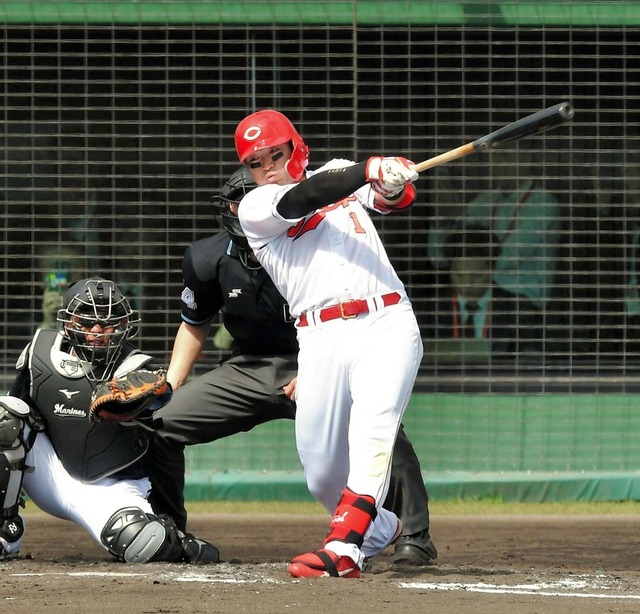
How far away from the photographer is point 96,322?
202 inches

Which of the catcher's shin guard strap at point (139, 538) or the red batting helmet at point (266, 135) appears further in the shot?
the catcher's shin guard strap at point (139, 538)

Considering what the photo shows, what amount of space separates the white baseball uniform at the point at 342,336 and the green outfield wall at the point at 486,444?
2.96 m

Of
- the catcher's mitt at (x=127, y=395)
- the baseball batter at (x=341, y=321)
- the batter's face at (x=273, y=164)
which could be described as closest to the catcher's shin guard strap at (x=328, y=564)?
the baseball batter at (x=341, y=321)

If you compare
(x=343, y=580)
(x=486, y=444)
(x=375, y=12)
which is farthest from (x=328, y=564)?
(x=375, y=12)

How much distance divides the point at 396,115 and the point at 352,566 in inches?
159

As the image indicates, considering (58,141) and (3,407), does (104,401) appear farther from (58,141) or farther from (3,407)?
(58,141)

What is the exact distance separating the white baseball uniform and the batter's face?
16 cm

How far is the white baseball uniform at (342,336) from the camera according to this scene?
4.43 meters

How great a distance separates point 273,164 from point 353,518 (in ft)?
4.25

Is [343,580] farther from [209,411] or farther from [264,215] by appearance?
[209,411]

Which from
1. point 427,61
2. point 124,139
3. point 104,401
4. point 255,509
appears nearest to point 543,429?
point 255,509

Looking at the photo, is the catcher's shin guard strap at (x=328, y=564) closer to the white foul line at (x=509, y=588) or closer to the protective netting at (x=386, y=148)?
the white foul line at (x=509, y=588)

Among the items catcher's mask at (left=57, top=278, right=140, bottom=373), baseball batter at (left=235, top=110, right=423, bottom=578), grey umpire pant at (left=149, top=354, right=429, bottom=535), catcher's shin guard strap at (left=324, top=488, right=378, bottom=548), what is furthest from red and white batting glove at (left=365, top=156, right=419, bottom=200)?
grey umpire pant at (left=149, top=354, right=429, bottom=535)

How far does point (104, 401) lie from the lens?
195 inches
